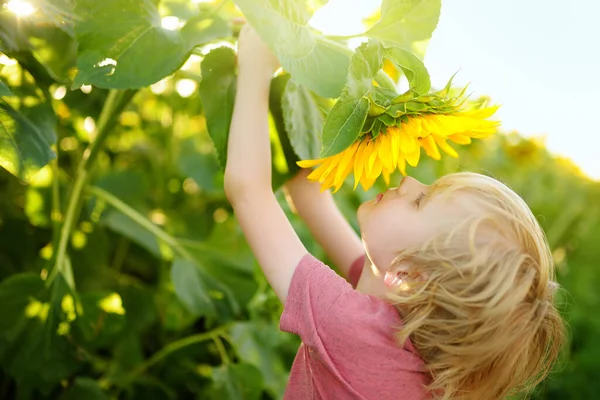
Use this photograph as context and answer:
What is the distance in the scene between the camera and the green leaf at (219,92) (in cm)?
75

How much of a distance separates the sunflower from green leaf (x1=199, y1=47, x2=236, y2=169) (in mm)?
109

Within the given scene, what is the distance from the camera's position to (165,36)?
0.76 meters

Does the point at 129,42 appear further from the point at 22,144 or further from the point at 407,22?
the point at 407,22

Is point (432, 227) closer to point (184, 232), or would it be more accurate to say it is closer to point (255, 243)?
point (255, 243)

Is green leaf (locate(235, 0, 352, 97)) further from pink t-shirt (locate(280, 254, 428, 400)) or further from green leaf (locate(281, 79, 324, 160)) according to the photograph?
pink t-shirt (locate(280, 254, 428, 400))

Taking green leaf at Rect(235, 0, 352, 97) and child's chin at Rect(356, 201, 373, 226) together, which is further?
child's chin at Rect(356, 201, 373, 226)

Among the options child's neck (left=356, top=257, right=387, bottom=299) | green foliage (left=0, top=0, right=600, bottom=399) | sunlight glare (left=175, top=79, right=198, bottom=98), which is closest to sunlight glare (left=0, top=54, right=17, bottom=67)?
green foliage (left=0, top=0, right=600, bottom=399)

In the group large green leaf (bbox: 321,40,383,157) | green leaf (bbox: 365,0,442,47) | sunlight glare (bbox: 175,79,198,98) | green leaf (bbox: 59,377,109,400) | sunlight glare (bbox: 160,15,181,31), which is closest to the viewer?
large green leaf (bbox: 321,40,383,157)

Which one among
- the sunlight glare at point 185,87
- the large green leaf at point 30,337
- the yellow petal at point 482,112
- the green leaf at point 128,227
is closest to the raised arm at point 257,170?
the yellow petal at point 482,112

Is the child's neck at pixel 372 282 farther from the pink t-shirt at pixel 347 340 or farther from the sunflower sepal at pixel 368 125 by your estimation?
the sunflower sepal at pixel 368 125

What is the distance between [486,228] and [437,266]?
7 cm

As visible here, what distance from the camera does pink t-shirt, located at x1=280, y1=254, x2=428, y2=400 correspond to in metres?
0.70

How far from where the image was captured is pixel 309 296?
714 millimetres

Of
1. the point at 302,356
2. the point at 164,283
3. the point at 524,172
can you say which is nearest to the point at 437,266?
the point at 302,356
